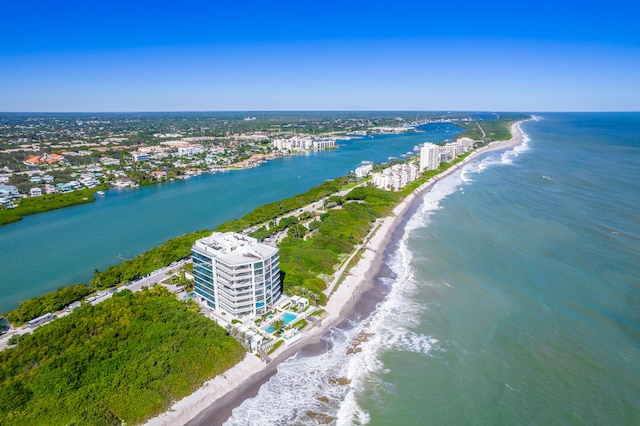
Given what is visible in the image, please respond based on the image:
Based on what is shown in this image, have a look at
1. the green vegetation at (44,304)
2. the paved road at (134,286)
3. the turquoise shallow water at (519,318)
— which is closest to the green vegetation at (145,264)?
the paved road at (134,286)

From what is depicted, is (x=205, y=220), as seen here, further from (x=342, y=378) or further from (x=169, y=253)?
(x=342, y=378)

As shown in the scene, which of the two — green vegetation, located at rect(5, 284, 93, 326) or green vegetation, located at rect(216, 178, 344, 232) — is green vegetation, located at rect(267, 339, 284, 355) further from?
green vegetation, located at rect(216, 178, 344, 232)

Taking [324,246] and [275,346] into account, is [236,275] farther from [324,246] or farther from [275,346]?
[324,246]

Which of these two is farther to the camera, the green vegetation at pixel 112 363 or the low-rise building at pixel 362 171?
the low-rise building at pixel 362 171

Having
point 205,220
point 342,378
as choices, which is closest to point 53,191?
point 205,220

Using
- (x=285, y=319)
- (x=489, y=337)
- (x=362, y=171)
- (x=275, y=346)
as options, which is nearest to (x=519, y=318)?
(x=489, y=337)

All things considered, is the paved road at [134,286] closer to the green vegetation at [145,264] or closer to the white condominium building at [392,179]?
the green vegetation at [145,264]

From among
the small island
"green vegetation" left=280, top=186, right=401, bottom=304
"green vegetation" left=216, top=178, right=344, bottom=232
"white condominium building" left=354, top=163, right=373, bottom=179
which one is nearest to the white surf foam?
the small island
